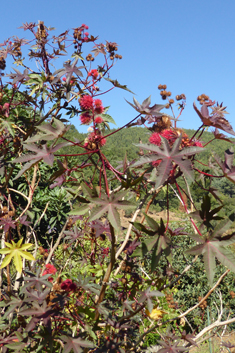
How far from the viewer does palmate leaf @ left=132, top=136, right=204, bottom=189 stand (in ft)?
2.74

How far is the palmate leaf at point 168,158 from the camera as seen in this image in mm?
835

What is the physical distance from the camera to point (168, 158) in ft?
Result: 2.85

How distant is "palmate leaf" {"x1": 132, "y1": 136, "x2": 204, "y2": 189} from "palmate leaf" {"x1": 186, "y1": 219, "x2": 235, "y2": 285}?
0.21m

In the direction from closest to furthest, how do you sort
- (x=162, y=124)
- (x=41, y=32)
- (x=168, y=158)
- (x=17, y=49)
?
(x=168, y=158)
(x=162, y=124)
(x=41, y=32)
(x=17, y=49)

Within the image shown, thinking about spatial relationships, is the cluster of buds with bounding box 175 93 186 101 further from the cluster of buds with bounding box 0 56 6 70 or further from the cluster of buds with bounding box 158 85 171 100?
the cluster of buds with bounding box 0 56 6 70

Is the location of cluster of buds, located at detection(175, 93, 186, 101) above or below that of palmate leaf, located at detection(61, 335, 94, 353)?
above

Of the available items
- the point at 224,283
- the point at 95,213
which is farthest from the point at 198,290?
the point at 95,213

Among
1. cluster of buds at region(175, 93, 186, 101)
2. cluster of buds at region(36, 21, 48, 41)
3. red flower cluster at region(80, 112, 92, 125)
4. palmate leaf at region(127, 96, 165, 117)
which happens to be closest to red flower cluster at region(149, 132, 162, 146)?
palmate leaf at region(127, 96, 165, 117)

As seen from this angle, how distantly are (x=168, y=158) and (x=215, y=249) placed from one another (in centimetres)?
34

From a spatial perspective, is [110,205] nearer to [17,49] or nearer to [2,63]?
[2,63]

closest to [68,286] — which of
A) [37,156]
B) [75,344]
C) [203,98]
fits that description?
[75,344]

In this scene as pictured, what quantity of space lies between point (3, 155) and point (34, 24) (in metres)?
1.18

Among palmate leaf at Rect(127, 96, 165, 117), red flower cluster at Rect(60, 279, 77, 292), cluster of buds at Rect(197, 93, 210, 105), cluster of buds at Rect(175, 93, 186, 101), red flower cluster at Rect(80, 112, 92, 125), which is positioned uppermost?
cluster of buds at Rect(175, 93, 186, 101)

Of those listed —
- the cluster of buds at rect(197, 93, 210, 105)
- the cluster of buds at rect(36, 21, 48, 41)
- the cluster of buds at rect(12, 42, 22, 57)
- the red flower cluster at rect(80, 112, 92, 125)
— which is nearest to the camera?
the red flower cluster at rect(80, 112, 92, 125)
